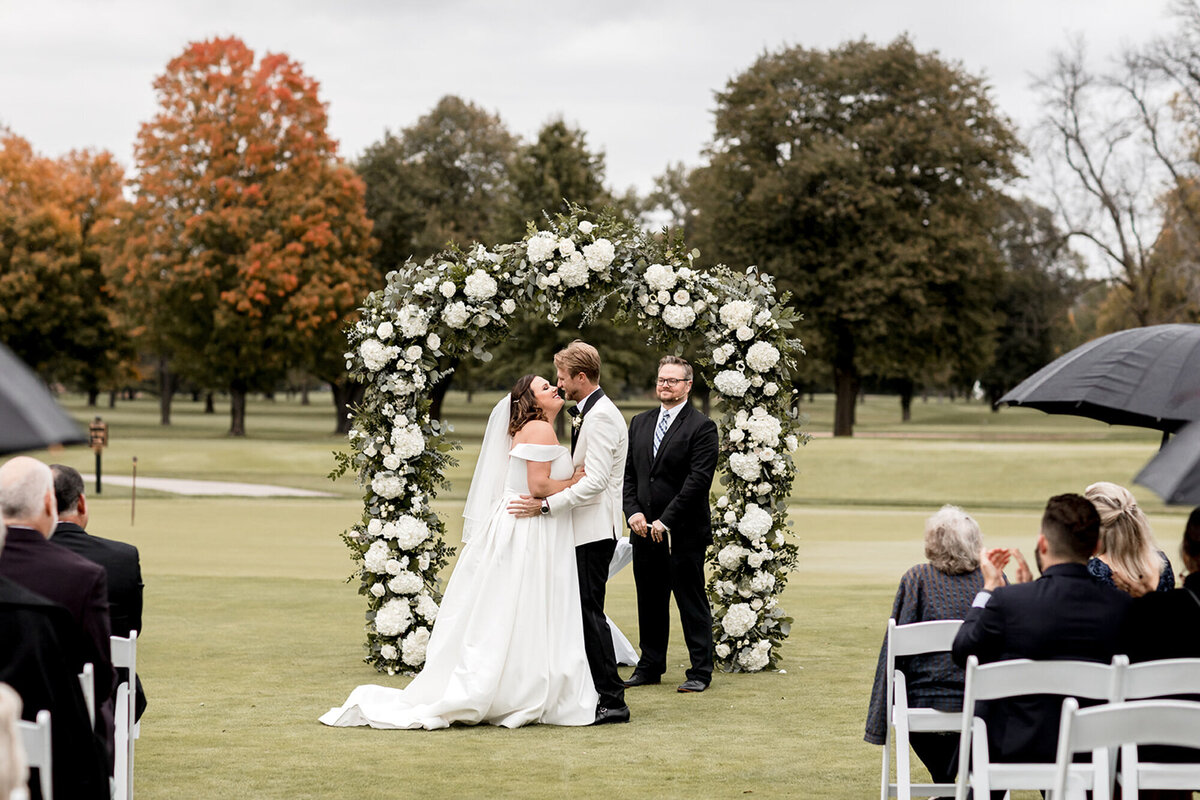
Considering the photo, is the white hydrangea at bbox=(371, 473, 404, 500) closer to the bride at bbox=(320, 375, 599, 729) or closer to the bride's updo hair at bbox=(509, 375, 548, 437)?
the bride at bbox=(320, 375, 599, 729)

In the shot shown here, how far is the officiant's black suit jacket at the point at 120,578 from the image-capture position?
6.21m

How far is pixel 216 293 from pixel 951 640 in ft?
140

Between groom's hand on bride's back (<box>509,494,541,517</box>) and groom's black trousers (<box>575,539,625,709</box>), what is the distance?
41cm

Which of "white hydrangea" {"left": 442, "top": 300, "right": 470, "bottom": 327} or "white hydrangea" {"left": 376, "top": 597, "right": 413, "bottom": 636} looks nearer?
"white hydrangea" {"left": 376, "top": 597, "right": 413, "bottom": 636}

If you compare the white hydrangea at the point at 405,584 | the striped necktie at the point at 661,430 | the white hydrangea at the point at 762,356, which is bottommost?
the white hydrangea at the point at 405,584

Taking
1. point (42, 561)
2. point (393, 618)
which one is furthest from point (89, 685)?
point (393, 618)

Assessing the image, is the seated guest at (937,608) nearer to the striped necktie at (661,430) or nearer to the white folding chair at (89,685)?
the white folding chair at (89,685)

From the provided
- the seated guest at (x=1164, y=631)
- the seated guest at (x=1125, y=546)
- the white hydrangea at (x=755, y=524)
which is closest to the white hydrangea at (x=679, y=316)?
the white hydrangea at (x=755, y=524)

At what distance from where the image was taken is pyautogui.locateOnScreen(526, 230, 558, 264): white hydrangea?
1052cm

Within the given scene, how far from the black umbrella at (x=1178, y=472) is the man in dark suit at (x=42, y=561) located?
3563mm

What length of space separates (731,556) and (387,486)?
2.74 meters

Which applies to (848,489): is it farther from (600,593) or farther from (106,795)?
(106,795)

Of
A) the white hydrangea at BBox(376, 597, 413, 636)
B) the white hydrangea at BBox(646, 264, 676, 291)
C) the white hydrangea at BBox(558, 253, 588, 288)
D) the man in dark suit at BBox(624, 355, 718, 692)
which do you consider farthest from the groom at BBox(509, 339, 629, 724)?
the white hydrangea at BBox(376, 597, 413, 636)

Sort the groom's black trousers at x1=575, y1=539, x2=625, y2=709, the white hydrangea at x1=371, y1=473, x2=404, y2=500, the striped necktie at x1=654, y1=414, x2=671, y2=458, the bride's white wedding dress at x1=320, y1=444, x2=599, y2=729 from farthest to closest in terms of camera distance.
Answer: the white hydrangea at x1=371, y1=473, x2=404, y2=500 < the striped necktie at x1=654, y1=414, x2=671, y2=458 < the groom's black trousers at x1=575, y1=539, x2=625, y2=709 < the bride's white wedding dress at x1=320, y1=444, x2=599, y2=729
